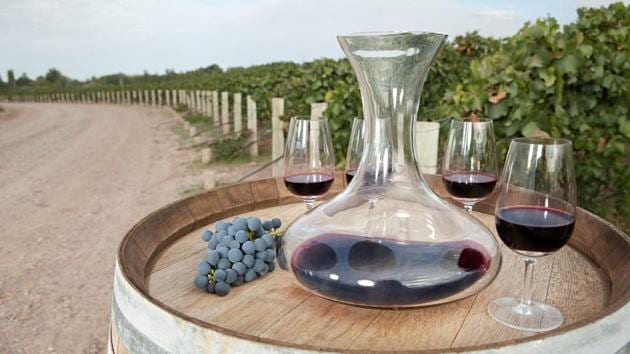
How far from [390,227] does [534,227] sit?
0.29 metres

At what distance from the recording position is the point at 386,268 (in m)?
1.01

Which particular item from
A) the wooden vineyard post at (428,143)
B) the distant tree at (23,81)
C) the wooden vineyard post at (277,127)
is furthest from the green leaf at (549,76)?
the distant tree at (23,81)

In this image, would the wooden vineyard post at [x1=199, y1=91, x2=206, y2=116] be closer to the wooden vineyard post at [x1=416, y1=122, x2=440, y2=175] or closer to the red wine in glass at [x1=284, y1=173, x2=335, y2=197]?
the wooden vineyard post at [x1=416, y1=122, x2=440, y2=175]

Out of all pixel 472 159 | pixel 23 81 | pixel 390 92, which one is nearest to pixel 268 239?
pixel 390 92

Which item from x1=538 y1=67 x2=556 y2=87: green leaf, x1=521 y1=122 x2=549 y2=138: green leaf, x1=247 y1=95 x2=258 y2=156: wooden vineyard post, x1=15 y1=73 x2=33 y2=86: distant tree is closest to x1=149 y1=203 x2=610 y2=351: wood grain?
x1=521 y1=122 x2=549 y2=138: green leaf

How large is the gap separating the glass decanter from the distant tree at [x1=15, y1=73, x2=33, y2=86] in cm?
8553

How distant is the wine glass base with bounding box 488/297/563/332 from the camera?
98 cm

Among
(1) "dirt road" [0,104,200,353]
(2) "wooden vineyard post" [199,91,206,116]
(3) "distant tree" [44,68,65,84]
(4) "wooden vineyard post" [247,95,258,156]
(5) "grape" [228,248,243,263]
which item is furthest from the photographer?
(3) "distant tree" [44,68,65,84]

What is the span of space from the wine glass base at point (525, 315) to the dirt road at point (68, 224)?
296cm

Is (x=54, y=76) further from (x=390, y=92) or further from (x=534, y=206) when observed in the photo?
(x=534, y=206)

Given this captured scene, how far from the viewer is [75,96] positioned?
4666cm

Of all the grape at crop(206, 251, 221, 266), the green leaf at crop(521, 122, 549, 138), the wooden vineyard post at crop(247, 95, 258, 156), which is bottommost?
the wooden vineyard post at crop(247, 95, 258, 156)

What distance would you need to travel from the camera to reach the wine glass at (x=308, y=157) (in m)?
1.48

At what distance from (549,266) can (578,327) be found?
0.50 meters
